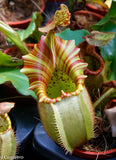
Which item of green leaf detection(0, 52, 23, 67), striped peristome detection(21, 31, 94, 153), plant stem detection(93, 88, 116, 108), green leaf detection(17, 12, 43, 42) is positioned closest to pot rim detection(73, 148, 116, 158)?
striped peristome detection(21, 31, 94, 153)

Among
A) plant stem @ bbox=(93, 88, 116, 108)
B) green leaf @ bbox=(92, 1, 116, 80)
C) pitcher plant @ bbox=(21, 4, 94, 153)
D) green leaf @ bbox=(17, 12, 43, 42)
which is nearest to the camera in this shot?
pitcher plant @ bbox=(21, 4, 94, 153)

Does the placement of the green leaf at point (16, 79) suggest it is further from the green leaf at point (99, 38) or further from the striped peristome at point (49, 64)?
the green leaf at point (99, 38)

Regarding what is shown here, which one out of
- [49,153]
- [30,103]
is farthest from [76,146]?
[30,103]

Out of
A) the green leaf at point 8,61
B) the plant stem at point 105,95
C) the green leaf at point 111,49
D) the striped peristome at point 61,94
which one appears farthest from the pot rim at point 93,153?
the green leaf at point 8,61

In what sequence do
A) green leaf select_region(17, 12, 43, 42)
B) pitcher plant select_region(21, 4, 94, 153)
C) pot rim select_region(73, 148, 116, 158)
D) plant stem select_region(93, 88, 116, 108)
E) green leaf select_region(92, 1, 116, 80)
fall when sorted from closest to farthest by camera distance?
pitcher plant select_region(21, 4, 94, 153)
pot rim select_region(73, 148, 116, 158)
plant stem select_region(93, 88, 116, 108)
green leaf select_region(92, 1, 116, 80)
green leaf select_region(17, 12, 43, 42)

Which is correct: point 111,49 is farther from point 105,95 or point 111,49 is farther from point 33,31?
point 33,31

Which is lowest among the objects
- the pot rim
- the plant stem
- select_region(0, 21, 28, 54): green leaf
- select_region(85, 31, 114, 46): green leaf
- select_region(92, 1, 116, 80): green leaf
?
the pot rim

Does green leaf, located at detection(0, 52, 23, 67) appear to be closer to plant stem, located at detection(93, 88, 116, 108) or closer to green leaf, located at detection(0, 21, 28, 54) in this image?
green leaf, located at detection(0, 21, 28, 54)
